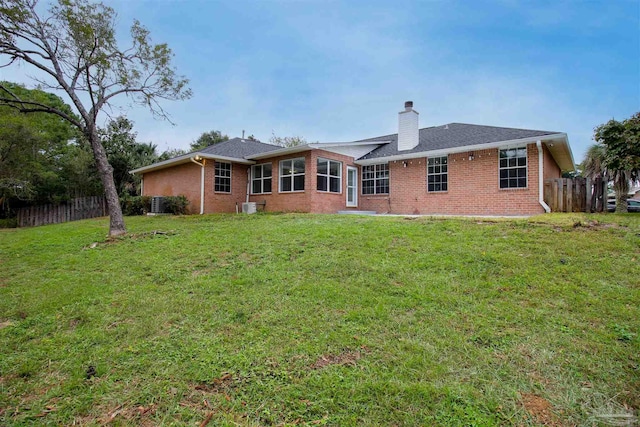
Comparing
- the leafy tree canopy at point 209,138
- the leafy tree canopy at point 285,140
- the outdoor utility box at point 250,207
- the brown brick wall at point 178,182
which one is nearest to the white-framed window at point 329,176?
the outdoor utility box at point 250,207

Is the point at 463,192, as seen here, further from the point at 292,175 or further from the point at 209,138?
the point at 209,138

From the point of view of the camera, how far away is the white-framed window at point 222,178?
582 inches

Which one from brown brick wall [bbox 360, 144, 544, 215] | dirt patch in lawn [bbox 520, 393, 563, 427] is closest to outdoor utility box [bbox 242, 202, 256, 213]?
brown brick wall [bbox 360, 144, 544, 215]

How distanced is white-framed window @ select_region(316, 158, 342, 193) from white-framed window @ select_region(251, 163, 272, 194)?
110 inches

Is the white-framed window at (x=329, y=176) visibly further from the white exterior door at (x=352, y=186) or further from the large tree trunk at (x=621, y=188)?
the large tree trunk at (x=621, y=188)

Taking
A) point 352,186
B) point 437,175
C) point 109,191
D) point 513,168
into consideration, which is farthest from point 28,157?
point 513,168

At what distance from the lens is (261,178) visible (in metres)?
15.5

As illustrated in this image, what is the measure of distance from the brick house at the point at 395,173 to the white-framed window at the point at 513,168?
3 cm

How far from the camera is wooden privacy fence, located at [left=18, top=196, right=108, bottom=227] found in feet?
64.2

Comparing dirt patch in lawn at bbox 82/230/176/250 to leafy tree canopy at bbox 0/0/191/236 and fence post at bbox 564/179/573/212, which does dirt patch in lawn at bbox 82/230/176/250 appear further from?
fence post at bbox 564/179/573/212

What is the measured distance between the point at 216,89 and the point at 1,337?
15352mm

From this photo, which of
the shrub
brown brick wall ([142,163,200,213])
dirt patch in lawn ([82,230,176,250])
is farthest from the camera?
the shrub

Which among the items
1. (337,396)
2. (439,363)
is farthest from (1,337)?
(439,363)

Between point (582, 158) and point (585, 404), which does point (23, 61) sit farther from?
point (582, 158)
